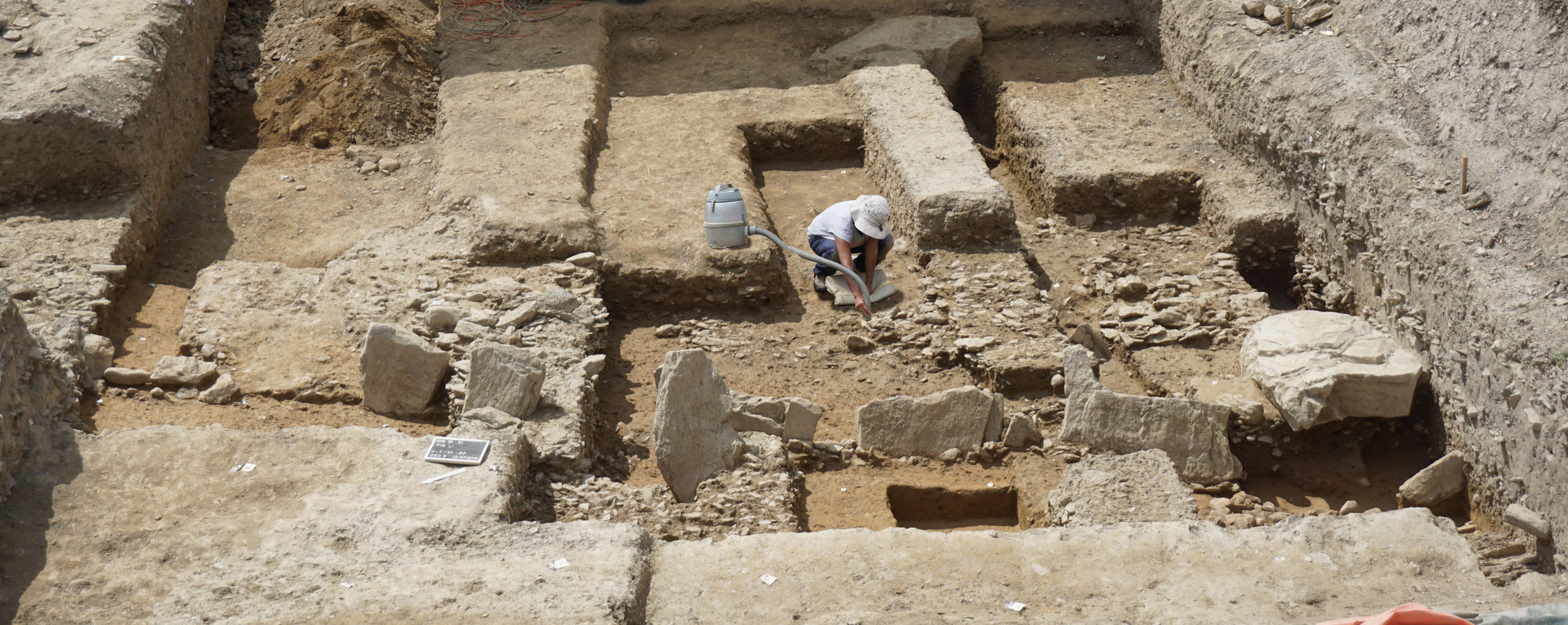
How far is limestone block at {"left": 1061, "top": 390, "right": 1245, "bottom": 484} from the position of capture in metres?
5.61

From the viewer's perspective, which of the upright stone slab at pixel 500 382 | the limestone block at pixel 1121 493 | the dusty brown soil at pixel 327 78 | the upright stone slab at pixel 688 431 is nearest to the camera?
the limestone block at pixel 1121 493

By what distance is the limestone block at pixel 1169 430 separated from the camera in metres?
5.61

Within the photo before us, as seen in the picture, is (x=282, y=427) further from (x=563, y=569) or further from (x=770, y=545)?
(x=770, y=545)

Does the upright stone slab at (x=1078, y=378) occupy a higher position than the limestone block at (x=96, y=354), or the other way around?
the limestone block at (x=96, y=354)

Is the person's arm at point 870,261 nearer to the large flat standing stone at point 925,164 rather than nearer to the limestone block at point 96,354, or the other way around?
the large flat standing stone at point 925,164

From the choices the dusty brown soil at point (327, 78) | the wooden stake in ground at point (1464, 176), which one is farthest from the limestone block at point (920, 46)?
the wooden stake in ground at point (1464, 176)

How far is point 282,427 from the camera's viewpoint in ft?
18.2

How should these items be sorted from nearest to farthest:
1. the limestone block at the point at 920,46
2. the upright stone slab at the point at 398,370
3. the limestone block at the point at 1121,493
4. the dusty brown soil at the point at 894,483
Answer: the limestone block at the point at 1121,493
the dusty brown soil at the point at 894,483
the upright stone slab at the point at 398,370
the limestone block at the point at 920,46

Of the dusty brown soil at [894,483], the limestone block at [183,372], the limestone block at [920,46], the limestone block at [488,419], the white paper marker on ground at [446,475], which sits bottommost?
the dusty brown soil at [894,483]

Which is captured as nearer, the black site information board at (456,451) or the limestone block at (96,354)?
the black site information board at (456,451)

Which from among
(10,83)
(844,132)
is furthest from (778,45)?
(10,83)

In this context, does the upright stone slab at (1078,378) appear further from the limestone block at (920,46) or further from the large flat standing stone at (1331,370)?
the limestone block at (920,46)

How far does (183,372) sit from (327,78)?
3368 mm

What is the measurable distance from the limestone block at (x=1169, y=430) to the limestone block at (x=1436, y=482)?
2.41ft
